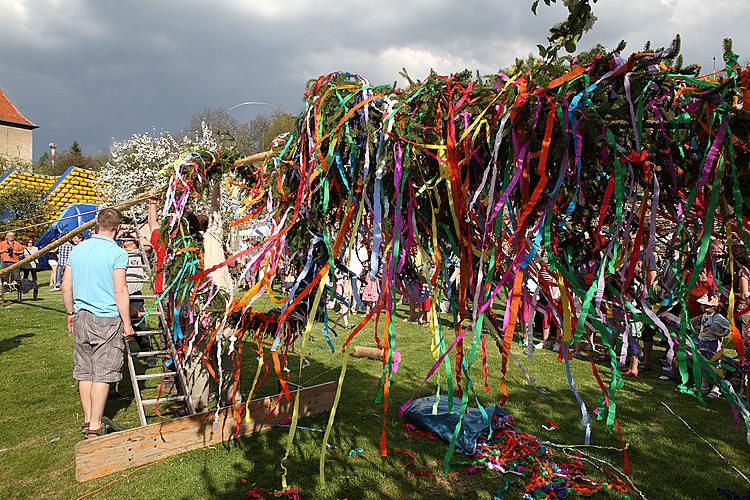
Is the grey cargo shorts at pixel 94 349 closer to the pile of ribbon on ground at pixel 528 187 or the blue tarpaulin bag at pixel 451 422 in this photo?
the pile of ribbon on ground at pixel 528 187

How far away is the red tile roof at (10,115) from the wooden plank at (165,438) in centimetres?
5014

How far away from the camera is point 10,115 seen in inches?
1693

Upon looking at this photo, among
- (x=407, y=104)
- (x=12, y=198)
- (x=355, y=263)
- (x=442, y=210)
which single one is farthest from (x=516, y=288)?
(x=12, y=198)

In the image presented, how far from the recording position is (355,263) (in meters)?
10.1

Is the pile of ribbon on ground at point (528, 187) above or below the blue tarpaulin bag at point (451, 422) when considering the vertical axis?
above

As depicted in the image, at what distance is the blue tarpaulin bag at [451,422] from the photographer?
3.96 m

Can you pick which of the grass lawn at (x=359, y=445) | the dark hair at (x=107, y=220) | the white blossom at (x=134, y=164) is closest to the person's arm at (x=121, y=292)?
the dark hair at (x=107, y=220)

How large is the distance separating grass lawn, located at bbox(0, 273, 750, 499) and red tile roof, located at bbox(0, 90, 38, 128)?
46.5 metres

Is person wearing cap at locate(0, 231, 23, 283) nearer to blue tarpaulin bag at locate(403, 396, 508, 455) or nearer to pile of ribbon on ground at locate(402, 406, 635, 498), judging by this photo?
blue tarpaulin bag at locate(403, 396, 508, 455)

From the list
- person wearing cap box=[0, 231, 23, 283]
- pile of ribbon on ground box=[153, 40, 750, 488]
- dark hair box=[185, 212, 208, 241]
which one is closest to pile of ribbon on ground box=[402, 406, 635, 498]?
pile of ribbon on ground box=[153, 40, 750, 488]

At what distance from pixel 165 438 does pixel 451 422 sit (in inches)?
91.4

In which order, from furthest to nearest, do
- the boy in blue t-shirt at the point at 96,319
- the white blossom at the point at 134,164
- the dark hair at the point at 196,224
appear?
the white blossom at the point at 134,164, the dark hair at the point at 196,224, the boy in blue t-shirt at the point at 96,319

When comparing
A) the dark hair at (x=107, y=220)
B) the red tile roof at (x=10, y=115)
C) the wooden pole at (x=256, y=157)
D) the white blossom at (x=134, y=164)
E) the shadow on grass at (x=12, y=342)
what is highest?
the red tile roof at (x=10, y=115)

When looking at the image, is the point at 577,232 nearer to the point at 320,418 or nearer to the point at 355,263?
the point at 320,418
